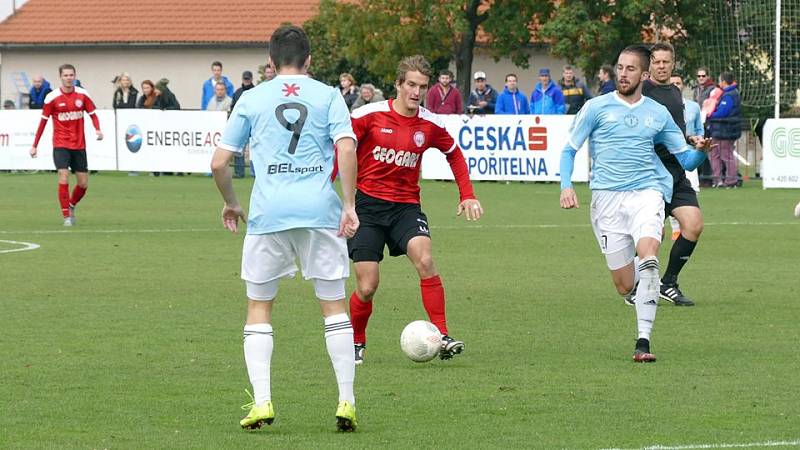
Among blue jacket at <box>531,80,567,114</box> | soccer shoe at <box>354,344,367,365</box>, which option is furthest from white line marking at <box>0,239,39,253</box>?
blue jacket at <box>531,80,567,114</box>

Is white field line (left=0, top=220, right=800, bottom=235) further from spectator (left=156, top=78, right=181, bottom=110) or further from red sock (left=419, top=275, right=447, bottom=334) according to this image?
spectator (left=156, top=78, right=181, bottom=110)

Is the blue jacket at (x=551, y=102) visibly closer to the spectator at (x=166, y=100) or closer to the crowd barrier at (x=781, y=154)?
the crowd barrier at (x=781, y=154)

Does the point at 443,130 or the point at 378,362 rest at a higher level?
the point at 443,130

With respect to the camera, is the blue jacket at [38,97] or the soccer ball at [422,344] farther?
the blue jacket at [38,97]

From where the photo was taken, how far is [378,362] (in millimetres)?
10102

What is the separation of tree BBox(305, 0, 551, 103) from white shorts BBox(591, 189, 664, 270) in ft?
139

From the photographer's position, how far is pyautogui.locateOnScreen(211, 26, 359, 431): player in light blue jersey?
760 cm

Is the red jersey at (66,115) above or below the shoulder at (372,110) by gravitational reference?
below

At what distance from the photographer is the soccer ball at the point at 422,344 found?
9797mm

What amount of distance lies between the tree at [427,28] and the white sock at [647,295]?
141 feet

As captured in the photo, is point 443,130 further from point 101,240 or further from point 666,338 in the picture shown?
point 101,240

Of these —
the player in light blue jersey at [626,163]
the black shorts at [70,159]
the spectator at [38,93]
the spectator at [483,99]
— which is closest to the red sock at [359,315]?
the player in light blue jersey at [626,163]

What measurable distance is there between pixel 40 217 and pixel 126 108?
12.3 metres

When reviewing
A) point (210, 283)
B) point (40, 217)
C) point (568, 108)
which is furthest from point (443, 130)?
point (568, 108)
